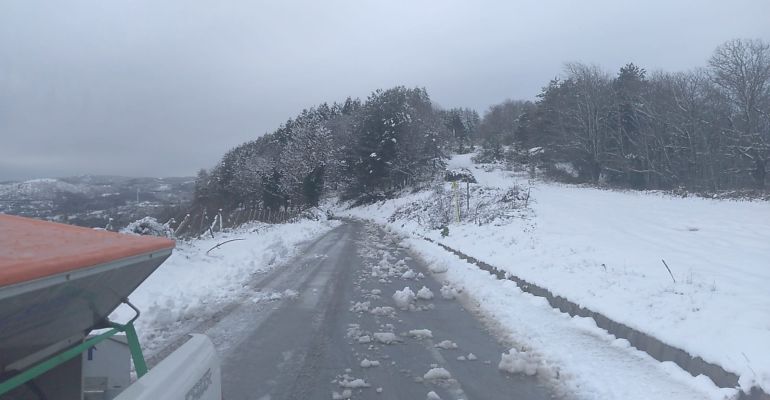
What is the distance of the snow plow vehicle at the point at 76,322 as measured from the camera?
7.07 ft

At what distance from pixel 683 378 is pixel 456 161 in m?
73.0

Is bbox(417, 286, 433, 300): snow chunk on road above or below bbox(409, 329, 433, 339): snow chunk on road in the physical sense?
below

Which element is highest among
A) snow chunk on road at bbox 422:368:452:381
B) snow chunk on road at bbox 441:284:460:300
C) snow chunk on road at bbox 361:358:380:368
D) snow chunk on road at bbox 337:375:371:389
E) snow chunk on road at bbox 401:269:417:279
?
snow chunk on road at bbox 337:375:371:389

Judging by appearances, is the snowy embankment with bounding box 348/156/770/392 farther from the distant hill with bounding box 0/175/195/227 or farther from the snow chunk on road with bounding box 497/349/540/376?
the distant hill with bounding box 0/175/195/227

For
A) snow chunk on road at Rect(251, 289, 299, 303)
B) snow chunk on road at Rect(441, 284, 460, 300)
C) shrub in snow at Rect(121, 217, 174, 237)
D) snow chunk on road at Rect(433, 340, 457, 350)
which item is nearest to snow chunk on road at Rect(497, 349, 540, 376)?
snow chunk on road at Rect(433, 340, 457, 350)

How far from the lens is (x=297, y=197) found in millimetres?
66125

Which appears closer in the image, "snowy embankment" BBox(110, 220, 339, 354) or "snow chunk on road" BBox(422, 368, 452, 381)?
"snow chunk on road" BBox(422, 368, 452, 381)

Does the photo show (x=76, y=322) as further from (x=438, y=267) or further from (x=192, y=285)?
(x=438, y=267)

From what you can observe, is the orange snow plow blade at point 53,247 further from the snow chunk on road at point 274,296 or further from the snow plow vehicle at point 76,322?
the snow chunk on road at point 274,296

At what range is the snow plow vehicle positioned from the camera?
2156mm

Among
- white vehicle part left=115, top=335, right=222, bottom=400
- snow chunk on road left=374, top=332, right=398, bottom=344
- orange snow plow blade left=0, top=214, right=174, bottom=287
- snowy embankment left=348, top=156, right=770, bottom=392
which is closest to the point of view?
orange snow plow blade left=0, top=214, right=174, bottom=287

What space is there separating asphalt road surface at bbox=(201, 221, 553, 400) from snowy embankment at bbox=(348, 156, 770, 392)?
1.97 m

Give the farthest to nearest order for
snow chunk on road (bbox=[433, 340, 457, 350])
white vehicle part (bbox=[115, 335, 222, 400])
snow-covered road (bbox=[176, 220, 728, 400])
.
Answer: snow chunk on road (bbox=[433, 340, 457, 350]) < snow-covered road (bbox=[176, 220, 728, 400]) < white vehicle part (bbox=[115, 335, 222, 400])

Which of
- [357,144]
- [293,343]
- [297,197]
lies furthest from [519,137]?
[293,343]
